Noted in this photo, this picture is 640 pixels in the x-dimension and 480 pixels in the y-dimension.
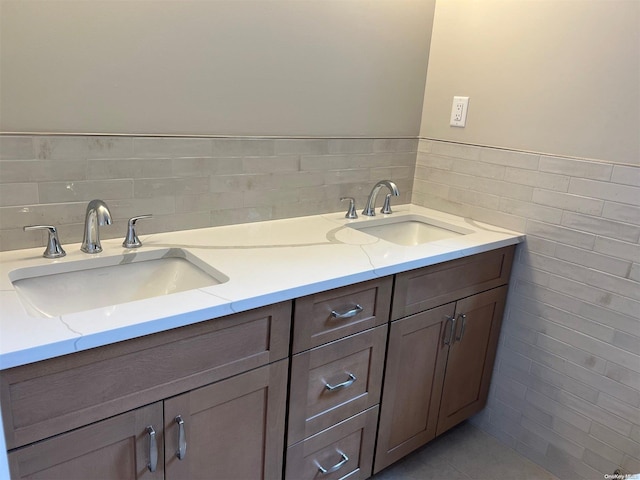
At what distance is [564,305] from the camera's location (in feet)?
6.01

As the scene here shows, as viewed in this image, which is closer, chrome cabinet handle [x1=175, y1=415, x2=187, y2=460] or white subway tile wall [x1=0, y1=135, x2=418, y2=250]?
chrome cabinet handle [x1=175, y1=415, x2=187, y2=460]

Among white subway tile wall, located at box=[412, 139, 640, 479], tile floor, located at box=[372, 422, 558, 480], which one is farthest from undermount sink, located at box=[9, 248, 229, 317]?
white subway tile wall, located at box=[412, 139, 640, 479]

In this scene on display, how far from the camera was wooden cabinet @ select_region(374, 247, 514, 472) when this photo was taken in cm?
165

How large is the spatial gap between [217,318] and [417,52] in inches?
60.2

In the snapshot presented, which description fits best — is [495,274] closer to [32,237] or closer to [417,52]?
[417,52]

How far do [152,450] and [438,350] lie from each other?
106 centimetres

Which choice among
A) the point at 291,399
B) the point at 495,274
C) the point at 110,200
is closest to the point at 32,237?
the point at 110,200

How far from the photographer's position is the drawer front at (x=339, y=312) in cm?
134

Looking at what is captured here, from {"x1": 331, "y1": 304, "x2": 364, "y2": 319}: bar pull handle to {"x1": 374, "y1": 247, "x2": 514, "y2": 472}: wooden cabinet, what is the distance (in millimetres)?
159

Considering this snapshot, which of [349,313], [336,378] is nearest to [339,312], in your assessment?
[349,313]

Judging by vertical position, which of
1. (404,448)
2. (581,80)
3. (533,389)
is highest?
(581,80)

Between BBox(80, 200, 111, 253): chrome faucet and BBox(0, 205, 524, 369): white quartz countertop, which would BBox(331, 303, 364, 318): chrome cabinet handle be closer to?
BBox(0, 205, 524, 369): white quartz countertop

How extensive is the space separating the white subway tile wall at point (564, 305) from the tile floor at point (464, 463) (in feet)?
0.19

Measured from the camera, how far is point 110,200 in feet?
4.84
